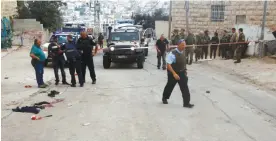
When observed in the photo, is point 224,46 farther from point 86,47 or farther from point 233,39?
point 86,47

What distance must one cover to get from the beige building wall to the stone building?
14888mm

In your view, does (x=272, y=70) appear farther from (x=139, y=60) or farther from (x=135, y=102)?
(x=135, y=102)

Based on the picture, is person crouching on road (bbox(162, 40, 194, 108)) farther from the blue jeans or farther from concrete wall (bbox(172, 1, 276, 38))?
concrete wall (bbox(172, 1, 276, 38))

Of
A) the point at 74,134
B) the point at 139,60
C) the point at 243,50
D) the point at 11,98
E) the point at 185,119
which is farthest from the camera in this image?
the point at 243,50

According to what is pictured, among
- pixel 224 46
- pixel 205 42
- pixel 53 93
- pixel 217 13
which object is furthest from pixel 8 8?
pixel 53 93

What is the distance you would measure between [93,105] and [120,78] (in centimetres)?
538

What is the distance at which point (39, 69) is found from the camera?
12336 mm

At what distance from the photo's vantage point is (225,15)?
2873 centimetres

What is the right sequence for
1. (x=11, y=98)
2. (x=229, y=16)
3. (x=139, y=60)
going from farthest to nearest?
(x=229, y=16) < (x=139, y=60) < (x=11, y=98)

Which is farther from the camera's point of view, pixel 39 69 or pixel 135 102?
pixel 39 69

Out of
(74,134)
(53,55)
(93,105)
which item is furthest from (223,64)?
(74,134)

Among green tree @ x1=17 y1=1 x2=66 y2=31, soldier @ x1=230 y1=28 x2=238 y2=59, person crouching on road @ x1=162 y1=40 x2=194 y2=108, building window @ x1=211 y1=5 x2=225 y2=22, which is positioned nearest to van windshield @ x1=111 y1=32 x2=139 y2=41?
soldier @ x1=230 y1=28 x2=238 y2=59

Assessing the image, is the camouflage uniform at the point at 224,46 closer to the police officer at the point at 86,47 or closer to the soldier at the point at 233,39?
the soldier at the point at 233,39

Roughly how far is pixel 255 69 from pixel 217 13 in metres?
13.8
